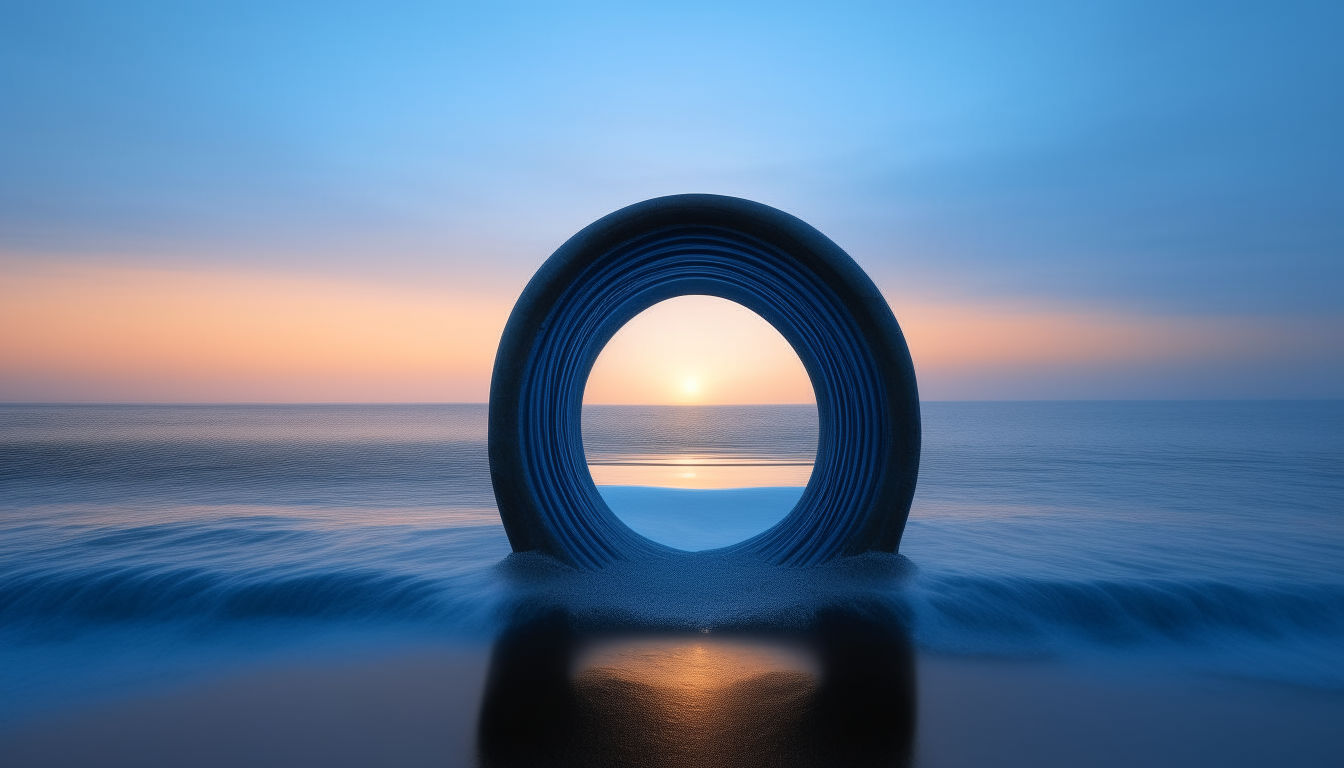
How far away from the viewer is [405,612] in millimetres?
5199

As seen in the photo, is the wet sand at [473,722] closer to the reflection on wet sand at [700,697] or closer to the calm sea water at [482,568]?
the reflection on wet sand at [700,697]

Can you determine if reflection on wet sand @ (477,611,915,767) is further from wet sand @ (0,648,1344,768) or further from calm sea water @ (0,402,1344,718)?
calm sea water @ (0,402,1344,718)

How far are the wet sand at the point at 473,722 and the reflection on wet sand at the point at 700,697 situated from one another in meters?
0.18

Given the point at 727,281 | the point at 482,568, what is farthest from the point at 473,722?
the point at 727,281

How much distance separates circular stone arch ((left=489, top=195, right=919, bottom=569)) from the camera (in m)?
5.77

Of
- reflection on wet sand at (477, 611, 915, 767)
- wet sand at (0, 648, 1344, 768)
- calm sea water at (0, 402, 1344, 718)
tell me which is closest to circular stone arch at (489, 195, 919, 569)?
calm sea water at (0, 402, 1344, 718)

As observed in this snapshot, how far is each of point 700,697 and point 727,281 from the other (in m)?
4.57

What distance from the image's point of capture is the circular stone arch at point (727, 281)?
577 cm

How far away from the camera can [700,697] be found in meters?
3.78

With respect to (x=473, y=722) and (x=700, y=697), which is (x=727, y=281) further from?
(x=473, y=722)

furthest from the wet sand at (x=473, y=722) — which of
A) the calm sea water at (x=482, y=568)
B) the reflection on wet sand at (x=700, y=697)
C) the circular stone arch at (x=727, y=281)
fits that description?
the circular stone arch at (x=727, y=281)

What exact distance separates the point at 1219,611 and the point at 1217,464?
1521 centimetres

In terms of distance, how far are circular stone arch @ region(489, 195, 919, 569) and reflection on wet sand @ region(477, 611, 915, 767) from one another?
1.34 meters

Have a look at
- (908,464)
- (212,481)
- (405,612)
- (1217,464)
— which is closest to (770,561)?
(908,464)
